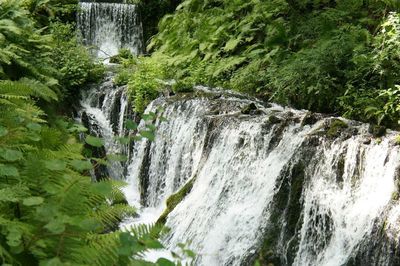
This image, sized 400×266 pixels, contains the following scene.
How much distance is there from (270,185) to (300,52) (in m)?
4.14

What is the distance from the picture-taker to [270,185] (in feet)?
20.0

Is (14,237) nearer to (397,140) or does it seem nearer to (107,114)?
(397,140)

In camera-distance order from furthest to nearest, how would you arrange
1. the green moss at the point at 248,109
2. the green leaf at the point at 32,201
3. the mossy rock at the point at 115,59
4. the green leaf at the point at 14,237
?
the mossy rock at the point at 115,59 → the green moss at the point at 248,109 → the green leaf at the point at 32,201 → the green leaf at the point at 14,237

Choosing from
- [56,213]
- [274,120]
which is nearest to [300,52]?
[274,120]

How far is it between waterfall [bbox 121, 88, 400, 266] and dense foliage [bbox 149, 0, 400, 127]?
3.44ft

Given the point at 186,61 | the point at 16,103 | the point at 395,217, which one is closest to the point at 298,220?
the point at 395,217

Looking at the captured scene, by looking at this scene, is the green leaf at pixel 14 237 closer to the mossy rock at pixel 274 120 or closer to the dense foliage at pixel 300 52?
the mossy rock at pixel 274 120

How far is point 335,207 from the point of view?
5.39m

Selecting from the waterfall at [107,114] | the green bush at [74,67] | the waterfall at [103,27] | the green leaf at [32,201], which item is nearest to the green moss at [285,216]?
the green leaf at [32,201]

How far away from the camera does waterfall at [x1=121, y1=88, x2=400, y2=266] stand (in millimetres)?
5105

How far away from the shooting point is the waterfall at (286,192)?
511cm

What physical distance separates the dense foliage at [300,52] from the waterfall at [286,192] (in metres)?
1.05

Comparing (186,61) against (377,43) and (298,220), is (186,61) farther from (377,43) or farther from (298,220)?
(298,220)

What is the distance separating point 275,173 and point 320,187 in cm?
69
